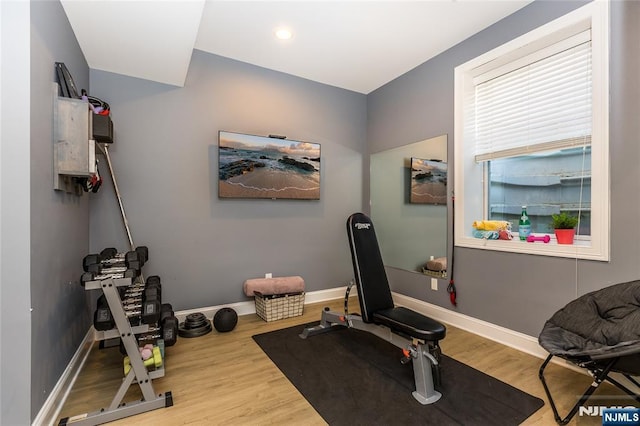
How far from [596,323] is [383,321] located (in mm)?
1263

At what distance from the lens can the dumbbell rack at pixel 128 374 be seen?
171 cm

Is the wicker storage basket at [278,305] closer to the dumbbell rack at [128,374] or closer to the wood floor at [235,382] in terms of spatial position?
the wood floor at [235,382]

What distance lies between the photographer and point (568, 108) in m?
2.31

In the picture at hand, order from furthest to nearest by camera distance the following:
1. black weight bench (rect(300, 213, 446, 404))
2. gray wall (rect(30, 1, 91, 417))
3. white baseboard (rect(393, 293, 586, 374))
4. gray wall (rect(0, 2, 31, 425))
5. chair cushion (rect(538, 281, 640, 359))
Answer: white baseboard (rect(393, 293, 586, 374)) < black weight bench (rect(300, 213, 446, 404)) < chair cushion (rect(538, 281, 640, 359)) < gray wall (rect(30, 1, 91, 417)) < gray wall (rect(0, 2, 31, 425))

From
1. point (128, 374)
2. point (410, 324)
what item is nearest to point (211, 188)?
point (128, 374)

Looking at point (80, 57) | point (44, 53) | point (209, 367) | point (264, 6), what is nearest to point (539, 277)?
point (209, 367)

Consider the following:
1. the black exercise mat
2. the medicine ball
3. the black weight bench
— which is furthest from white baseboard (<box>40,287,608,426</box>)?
the black weight bench

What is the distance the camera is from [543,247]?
2379 millimetres

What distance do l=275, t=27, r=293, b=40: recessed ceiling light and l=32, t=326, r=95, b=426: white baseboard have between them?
3.04 metres

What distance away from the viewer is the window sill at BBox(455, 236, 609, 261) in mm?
2121

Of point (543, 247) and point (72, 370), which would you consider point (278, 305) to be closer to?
point (72, 370)

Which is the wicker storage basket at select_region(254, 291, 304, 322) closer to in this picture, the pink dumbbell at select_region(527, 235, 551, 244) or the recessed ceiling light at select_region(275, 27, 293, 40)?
the pink dumbbell at select_region(527, 235, 551, 244)

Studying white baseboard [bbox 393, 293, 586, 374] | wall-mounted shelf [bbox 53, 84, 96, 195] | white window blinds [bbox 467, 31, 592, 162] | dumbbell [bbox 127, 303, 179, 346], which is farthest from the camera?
white baseboard [bbox 393, 293, 586, 374]

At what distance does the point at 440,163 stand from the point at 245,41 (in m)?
2.29
